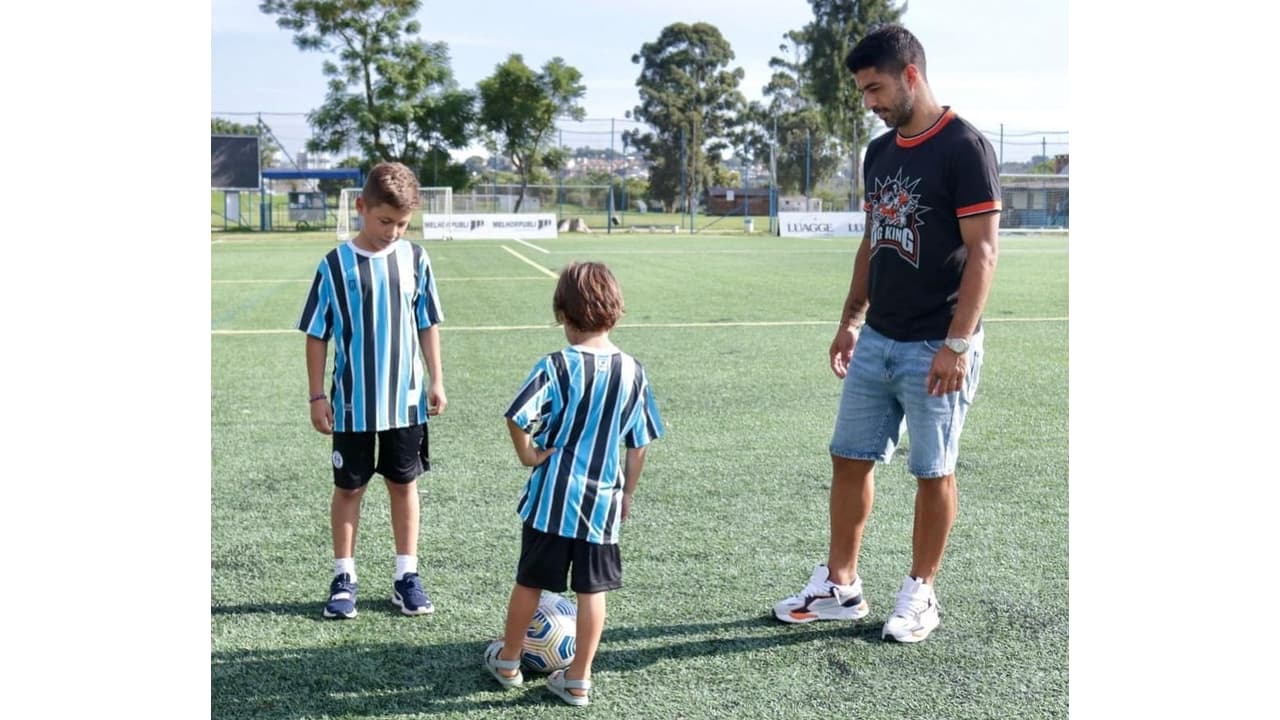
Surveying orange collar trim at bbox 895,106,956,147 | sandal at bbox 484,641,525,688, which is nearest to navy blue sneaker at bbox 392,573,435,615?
sandal at bbox 484,641,525,688

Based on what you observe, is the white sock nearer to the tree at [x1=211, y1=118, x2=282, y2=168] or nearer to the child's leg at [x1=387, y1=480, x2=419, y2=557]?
the child's leg at [x1=387, y1=480, x2=419, y2=557]

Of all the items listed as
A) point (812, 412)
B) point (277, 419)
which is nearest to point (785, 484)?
point (812, 412)

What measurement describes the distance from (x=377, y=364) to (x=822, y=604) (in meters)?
1.70

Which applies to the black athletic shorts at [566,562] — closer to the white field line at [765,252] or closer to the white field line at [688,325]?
the white field line at [688,325]

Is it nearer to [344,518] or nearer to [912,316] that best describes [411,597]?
[344,518]

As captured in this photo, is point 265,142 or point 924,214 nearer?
point 924,214

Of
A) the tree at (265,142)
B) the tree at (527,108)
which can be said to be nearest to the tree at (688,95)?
the tree at (527,108)

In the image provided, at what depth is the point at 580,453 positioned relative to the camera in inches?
117

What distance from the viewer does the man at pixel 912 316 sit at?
325 centimetres

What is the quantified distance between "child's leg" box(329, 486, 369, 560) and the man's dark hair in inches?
85.1

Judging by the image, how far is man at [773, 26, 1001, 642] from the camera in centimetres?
325

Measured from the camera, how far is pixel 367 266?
3.54m

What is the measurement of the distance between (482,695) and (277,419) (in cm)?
399

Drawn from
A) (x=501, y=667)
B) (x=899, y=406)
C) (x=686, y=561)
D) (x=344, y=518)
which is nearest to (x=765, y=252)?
(x=686, y=561)
